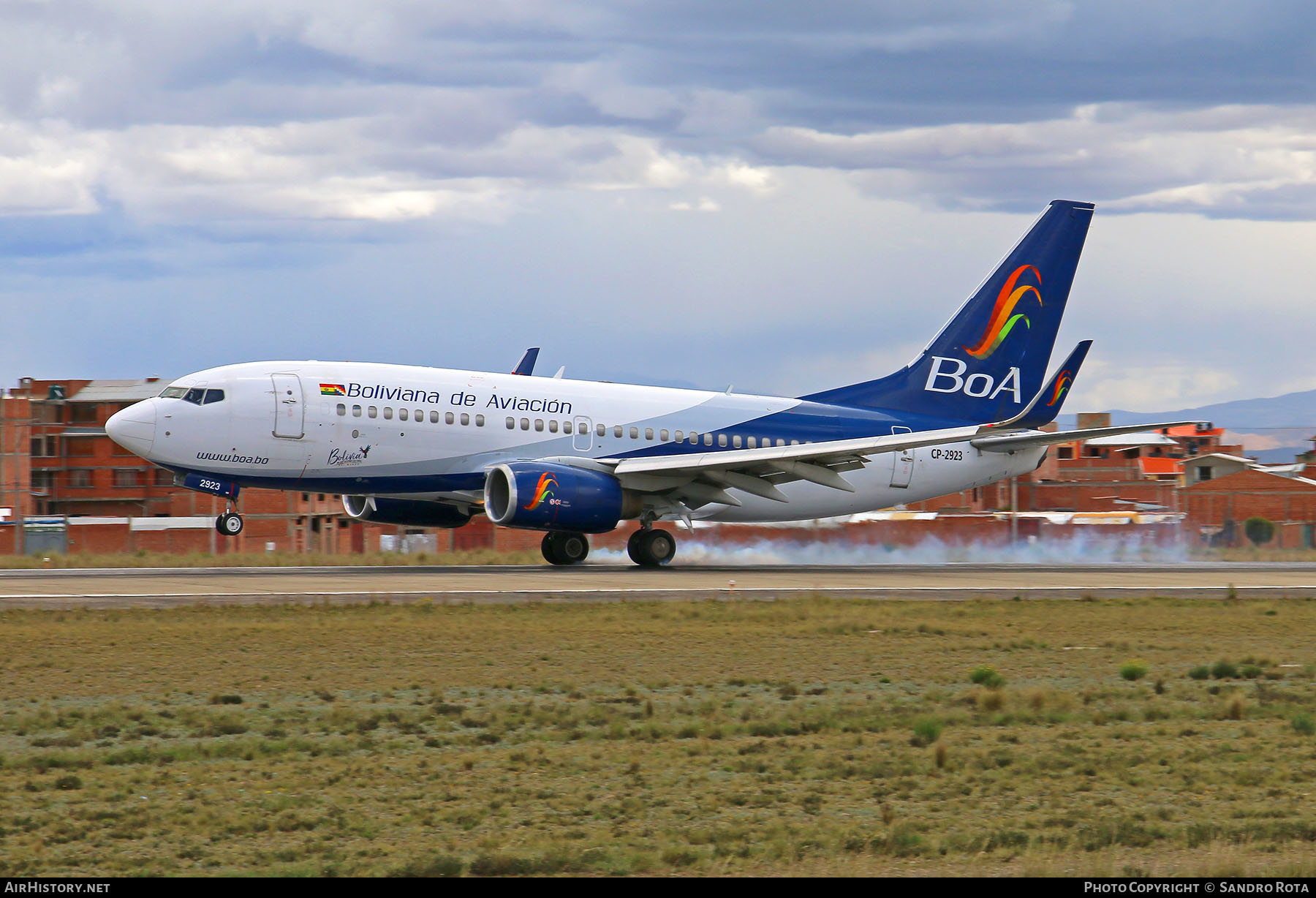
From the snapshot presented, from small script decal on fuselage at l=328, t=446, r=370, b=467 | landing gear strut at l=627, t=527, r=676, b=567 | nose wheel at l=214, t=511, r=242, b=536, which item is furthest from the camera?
landing gear strut at l=627, t=527, r=676, b=567

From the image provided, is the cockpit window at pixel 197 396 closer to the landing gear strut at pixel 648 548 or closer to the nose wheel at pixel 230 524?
the nose wheel at pixel 230 524

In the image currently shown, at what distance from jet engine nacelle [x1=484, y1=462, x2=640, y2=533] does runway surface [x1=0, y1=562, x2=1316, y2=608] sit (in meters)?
1.28

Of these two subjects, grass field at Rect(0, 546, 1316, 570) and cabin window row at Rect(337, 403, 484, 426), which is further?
grass field at Rect(0, 546, 1316, 570)

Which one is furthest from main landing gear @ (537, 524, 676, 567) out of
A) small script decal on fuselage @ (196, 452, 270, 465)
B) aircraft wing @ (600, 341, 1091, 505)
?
small script decal on fuselage @ (196, 452, 270, 465)

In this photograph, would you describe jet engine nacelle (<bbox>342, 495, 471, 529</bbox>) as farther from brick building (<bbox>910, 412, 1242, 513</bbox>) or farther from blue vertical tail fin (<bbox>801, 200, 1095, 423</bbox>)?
brick building (<bbox>910, 412, 1242, 513</bbox>)

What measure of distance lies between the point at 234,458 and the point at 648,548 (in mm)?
10348

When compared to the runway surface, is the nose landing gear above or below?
above

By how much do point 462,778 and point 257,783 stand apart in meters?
1.66

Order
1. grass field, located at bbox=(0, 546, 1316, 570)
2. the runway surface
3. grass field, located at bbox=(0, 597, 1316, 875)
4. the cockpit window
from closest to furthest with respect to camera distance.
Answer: grass field, located at bbox=(0, 597, 1316, 875)
the runway surface
the cockpit window
grass field, located at bbox=(0, 546, 1316, 570)

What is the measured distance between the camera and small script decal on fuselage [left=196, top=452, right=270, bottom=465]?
3092 cm

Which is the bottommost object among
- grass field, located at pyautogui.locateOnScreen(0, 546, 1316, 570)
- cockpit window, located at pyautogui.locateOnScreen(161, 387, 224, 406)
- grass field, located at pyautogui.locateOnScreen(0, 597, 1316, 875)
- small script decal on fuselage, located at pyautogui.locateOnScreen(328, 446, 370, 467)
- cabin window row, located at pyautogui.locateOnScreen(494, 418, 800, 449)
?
grass field, located at pyautogui.locateOnScreen(0, 597, 1316, 875)

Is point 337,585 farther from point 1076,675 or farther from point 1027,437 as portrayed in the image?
point 1027,437

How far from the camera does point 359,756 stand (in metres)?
12.2

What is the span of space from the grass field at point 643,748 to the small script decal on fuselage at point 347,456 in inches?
379
